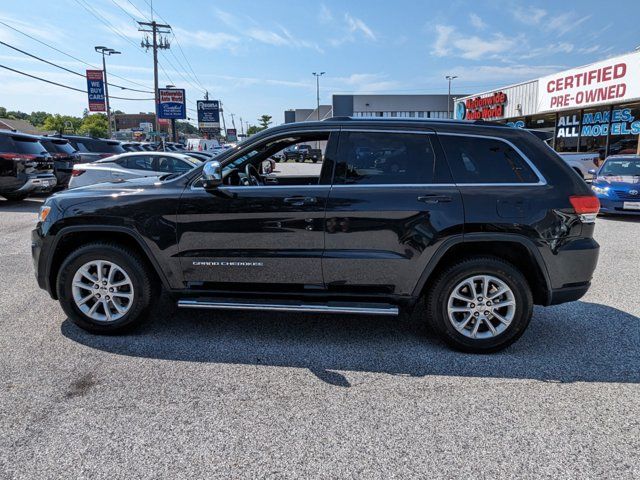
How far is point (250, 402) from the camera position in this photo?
3.15m

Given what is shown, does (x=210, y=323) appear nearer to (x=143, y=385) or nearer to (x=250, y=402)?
(x=143, y=385)

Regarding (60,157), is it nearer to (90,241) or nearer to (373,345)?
(90,241)

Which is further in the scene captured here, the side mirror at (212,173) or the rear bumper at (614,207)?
the rear bumper at (614,207)

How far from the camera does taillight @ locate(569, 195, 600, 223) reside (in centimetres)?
376

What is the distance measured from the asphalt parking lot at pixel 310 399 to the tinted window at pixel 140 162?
7663 mm

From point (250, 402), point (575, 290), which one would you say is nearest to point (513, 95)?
point (575, 290)

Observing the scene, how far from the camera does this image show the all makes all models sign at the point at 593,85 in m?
19.0

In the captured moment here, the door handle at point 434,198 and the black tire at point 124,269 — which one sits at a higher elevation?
the door handle at point 434,198

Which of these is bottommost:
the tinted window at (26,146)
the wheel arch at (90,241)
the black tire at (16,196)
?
the black tire at (16,196)

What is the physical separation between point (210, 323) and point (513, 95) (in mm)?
29381

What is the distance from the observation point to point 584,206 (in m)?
3.77

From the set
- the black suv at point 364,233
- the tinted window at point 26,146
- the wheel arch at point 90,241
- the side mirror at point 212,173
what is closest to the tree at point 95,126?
the tinted window at point 26,146

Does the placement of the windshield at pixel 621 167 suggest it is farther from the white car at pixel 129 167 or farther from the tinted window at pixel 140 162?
the tinted window at pixel 140 162

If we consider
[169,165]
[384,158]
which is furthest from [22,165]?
[384,158]
